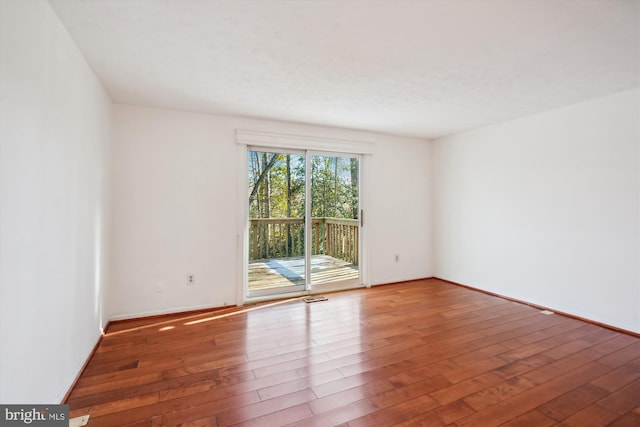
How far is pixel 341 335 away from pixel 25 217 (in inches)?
94.1

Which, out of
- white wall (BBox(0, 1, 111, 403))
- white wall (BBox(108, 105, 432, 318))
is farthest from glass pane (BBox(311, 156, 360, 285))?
→ white wall (BBox(0, 1, 111, 403))

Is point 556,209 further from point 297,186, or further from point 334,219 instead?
point 297,186

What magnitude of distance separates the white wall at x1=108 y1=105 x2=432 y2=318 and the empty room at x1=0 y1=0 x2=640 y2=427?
0.02 meters

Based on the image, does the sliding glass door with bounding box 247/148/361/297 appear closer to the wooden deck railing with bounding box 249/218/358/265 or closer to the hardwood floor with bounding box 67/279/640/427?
the wooden deck railing with bounding box 249/218/358/265

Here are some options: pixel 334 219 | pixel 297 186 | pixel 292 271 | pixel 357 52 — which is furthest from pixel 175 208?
pixel 357 52

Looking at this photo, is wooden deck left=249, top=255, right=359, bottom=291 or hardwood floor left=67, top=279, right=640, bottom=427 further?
wooden deck left=249, top=255, right=359, bottom=291

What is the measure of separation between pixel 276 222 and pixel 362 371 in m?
2.28

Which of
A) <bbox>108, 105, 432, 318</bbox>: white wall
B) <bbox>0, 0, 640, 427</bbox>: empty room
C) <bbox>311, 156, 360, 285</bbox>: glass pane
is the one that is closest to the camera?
<bbox>0, 0, 640, 427</bbox>: empty room

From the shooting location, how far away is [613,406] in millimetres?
1799

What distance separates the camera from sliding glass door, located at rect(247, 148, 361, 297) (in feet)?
12.8

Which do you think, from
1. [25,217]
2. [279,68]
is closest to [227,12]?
[279,68]

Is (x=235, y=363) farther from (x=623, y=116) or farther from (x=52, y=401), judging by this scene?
(x=623, y=116)

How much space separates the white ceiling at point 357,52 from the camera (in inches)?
66.2

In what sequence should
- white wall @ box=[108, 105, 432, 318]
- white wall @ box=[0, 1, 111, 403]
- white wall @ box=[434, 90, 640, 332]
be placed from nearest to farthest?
white wall @ box=[0, 1, 111, 403], white wall @ box=[434, 90, 640, 332], white wall @ box=[108, 105, 432, 318]
